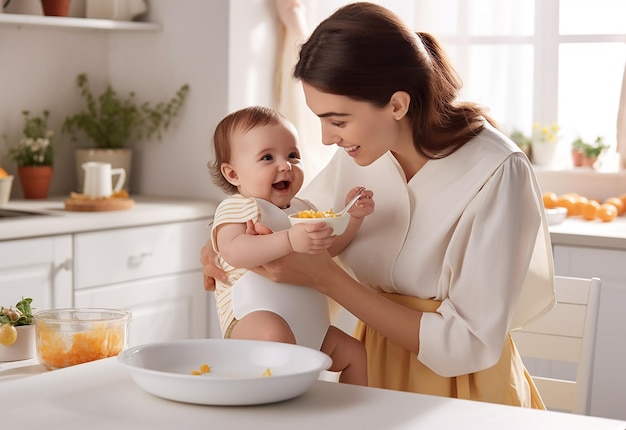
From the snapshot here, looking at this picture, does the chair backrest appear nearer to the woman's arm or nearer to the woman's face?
the woman's arm

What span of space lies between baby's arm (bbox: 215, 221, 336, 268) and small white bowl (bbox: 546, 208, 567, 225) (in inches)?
71.1

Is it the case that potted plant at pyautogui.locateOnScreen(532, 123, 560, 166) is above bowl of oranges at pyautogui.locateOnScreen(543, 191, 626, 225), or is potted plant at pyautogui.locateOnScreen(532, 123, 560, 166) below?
above

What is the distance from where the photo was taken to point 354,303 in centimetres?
192

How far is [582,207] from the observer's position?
12.4 ft

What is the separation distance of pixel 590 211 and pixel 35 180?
2.08m

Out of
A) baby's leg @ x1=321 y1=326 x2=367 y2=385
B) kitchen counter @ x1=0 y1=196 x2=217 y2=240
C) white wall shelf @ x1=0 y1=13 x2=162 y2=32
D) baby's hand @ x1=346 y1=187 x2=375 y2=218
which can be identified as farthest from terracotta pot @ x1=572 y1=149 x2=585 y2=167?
baby's leg @ x1=321 y1=326 x2=367 y2=385

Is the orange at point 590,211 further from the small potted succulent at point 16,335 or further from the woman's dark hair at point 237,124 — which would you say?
the small potted succulent at point 16,335

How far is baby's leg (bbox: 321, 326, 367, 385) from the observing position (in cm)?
194

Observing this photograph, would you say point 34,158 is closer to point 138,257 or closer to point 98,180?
point 98,180

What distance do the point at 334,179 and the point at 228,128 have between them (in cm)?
28

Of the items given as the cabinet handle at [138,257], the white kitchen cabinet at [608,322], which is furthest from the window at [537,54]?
the cabinet handle at [138,257]

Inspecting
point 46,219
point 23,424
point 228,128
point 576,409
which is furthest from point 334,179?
point 46,219

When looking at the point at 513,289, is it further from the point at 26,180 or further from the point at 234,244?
the point at 26,180

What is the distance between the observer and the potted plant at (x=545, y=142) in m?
4.10
